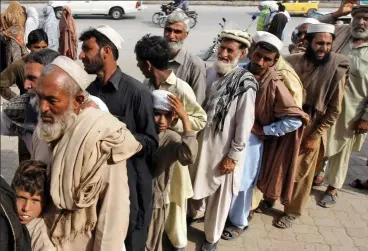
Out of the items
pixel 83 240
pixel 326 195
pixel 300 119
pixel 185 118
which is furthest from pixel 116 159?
pixel 326 195

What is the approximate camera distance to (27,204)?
1.72 meters

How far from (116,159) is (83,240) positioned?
1.55 feet

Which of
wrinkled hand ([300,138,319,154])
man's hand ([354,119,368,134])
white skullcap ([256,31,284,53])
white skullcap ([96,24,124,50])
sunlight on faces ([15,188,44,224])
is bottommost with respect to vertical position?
wrinkled hand ([300,138,319,154])

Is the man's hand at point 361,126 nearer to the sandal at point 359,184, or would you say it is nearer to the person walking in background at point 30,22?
the sandal at point 359,184

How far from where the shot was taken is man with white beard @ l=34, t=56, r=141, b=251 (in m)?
1.60

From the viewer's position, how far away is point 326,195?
4.17 m

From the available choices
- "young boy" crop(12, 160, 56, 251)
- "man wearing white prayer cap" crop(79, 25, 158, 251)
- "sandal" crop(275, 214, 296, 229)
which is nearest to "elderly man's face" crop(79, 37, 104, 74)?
"man wearing white prayer cap" crop(79, 25, 158, 251)

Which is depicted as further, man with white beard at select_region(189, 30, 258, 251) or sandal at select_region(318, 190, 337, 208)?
sandal at select_region(318, 190, 337, 208)

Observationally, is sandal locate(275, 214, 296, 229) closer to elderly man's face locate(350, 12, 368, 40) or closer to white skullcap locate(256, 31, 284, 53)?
white skullcap locate(256, 31, 284, 53)

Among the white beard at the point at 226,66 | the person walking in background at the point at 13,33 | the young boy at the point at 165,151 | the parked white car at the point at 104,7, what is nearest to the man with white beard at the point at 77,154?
the young boy at the point at 165,151

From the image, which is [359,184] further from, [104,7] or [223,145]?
[104,7]

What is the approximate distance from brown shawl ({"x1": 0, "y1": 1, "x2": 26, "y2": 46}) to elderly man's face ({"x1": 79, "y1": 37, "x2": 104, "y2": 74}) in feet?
15.7

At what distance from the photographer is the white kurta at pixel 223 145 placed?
2807 mm

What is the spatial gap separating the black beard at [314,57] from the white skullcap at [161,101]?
170 centimetres
